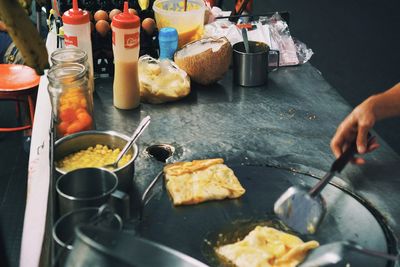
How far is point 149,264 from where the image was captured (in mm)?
788

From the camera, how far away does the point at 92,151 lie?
1661 millimetres

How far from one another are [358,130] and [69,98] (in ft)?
3.08

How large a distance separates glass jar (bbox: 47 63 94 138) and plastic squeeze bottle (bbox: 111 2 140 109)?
0.25 meters

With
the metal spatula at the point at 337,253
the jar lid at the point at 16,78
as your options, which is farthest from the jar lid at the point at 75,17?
the metal spatula at the point at 337,253

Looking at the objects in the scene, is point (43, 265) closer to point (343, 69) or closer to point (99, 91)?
point (99, 91)

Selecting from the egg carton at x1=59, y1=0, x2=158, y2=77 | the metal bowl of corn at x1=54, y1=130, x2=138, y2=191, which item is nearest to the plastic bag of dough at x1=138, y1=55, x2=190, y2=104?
the egg carton at x1=59, y1=0, x2=158, y2=77

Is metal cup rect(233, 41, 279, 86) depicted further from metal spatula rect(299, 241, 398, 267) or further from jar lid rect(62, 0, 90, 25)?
metal spatula rect(299, 241, 398, 267)

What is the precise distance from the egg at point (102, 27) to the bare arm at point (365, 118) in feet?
3.67

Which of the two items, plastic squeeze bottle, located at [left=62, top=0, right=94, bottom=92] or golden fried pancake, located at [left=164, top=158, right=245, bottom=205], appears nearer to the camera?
golden fried pancake, located at [left=164, top=158, right=245, bottom=205]

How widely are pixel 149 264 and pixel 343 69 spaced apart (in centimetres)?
401

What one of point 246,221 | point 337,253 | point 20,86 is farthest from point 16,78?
point 337,253

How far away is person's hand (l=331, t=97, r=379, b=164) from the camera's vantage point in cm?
164

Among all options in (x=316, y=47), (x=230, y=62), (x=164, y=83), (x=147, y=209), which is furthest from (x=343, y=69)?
(x=147, y=209)

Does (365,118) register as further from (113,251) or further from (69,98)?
(113,251)
